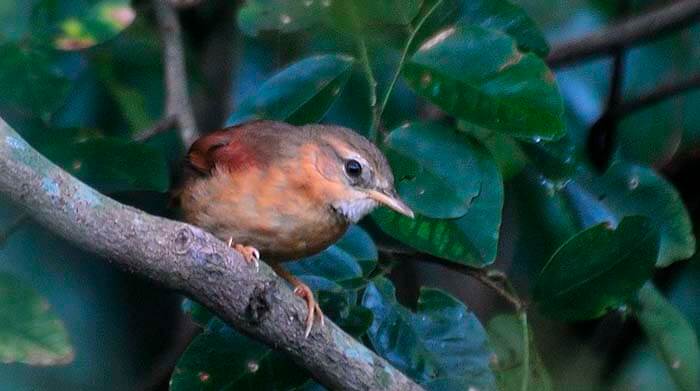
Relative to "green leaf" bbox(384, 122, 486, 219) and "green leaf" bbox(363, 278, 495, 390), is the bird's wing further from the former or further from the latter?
"green leaf" bbox(363, 278, 495, 390)

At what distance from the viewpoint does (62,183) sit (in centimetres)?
256

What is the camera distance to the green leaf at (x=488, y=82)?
320 cm

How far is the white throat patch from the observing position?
10.8 ft

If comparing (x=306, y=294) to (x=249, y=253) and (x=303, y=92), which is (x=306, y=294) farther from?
(x=303, y=92)

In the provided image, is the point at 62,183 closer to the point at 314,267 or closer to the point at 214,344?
the point at 214,344

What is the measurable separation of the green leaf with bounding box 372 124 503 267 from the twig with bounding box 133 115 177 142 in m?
1.15

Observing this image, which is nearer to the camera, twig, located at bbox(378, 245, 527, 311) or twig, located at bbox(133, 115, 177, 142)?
twig, located at bbox(378, 245, 527, 311)

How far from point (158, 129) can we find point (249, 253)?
4.57 feet

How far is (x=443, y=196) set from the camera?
3189 mm

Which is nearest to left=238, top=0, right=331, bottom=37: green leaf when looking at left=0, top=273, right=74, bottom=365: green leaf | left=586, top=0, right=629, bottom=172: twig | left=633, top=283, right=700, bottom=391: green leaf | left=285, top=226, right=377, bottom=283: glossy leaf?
left=285, top=226, right=377, bottom=283: glossy leaf

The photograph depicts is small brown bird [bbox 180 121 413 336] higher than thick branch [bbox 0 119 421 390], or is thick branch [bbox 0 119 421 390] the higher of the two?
thick branch [bbox 0 119 421 390]

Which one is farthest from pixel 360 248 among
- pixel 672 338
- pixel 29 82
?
pixel 29 82

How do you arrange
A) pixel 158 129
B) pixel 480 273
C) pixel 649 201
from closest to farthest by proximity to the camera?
pixel 480 273 → pixel 649 201 → pixel 158 129

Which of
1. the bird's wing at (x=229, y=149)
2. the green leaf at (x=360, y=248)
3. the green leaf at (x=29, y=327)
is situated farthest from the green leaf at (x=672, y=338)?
the green leaf at (x=29, y=327)
